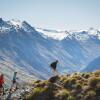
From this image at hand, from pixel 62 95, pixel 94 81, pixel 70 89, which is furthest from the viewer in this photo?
pixel 70 89

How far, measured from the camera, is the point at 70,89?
36.9m

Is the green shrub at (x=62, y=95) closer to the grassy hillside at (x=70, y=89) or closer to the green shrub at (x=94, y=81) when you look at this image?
the grassy hillside at (x=70, y=89)

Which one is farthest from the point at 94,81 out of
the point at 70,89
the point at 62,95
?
the point at 62,95

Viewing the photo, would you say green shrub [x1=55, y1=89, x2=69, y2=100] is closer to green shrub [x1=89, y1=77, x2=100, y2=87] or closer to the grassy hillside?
the grassy hillside

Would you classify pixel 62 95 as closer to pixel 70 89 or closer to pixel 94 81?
pixel 70 89

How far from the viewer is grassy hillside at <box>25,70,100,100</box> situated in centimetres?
3453

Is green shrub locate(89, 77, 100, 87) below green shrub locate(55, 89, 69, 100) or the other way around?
the other way around

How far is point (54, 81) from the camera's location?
4069 centimetres

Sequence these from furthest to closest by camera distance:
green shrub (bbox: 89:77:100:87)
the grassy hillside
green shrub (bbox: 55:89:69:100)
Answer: green shrub (bbox: 89:77:100:87)
green shrub (bbox: 55:89:69:100)
the grassy hillside

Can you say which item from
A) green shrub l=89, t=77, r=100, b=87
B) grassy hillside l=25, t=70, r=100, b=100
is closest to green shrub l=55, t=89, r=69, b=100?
grassy hillside l=25, t=70, r=100, b=100

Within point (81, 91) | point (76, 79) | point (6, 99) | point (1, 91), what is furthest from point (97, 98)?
point (1, 91)

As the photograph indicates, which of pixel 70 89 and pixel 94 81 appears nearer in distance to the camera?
pixel 94 81

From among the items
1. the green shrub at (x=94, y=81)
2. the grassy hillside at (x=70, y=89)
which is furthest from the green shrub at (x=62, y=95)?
the green shrub at (x=94, y=81)

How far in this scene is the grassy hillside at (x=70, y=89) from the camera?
113ft
